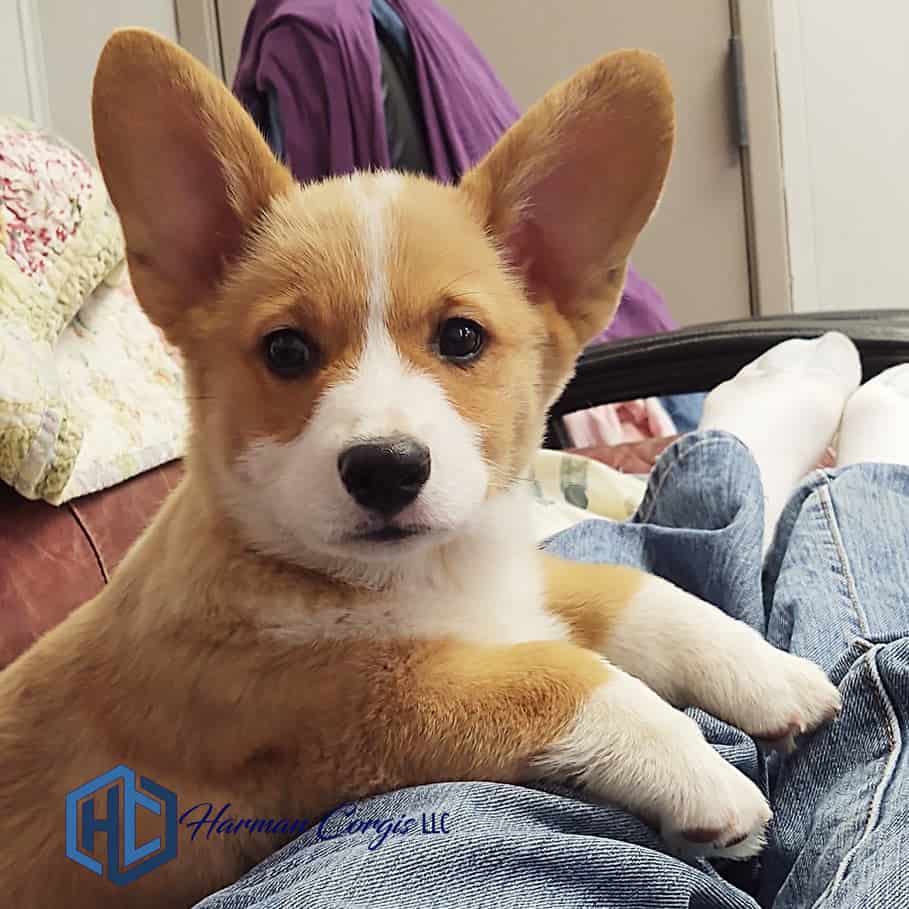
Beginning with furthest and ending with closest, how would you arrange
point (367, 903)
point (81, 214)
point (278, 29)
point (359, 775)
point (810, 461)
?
point (278, 29) → point (810, 461) → point (81, 214) → point (359, 775) → point (367, 903)

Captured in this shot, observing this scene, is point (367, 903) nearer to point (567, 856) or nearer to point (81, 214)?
point (567, 856)

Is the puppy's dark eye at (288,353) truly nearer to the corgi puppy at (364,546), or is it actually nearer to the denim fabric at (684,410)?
the corgi puppy at (364,546)

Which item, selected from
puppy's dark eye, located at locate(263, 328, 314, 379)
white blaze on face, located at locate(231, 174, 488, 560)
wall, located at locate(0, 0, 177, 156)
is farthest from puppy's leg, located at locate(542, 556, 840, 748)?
wall, located at locate(0, 0, 177, 156)

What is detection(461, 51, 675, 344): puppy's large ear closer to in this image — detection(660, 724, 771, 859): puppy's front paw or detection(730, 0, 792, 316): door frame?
detection(660, 724, 771, 859): puppy's front paw

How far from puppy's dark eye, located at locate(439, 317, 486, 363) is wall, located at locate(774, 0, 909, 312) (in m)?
2.98

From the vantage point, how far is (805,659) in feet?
3.13

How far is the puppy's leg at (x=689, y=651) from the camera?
0.90 meters

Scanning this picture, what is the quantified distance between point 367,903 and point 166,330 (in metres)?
0.56

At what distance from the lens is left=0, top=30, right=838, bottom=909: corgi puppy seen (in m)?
0.82

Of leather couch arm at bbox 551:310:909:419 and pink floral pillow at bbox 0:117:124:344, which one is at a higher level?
pink floral pillow at bbox 0:117:124:344

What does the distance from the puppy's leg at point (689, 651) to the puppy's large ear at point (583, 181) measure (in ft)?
0.82

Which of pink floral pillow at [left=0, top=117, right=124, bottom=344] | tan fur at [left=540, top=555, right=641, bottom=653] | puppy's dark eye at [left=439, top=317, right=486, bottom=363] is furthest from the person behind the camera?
pink floral pillow at [left=0, top=117, right=124, bottom=344]

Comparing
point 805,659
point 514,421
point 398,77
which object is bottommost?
point 805,659

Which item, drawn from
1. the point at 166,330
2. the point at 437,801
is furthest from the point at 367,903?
the point at 166,330
